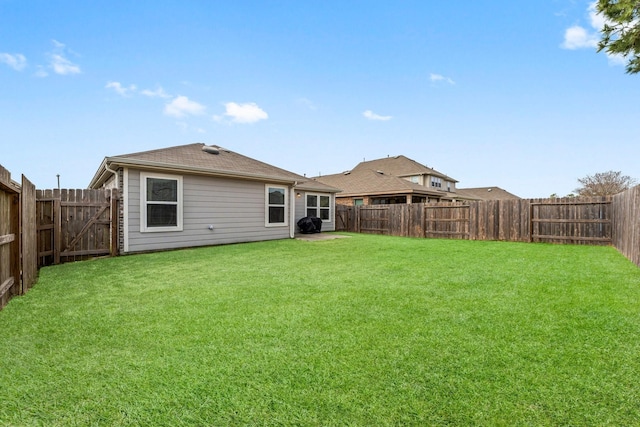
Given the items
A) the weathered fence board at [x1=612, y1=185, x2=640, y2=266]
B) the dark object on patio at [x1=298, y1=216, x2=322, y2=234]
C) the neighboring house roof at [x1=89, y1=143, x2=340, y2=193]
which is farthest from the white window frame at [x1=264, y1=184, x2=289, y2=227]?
the weathered fence board at [x1=612, y1=185, x2=640, y2=266]

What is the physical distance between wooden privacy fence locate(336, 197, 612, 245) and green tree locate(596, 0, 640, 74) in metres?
4.43

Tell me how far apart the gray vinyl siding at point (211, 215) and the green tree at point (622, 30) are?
961 centimetres

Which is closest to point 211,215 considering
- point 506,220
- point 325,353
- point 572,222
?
point 325,353

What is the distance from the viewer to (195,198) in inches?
348

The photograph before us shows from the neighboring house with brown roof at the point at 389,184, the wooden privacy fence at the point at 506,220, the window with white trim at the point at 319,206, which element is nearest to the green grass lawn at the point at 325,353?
the wooden privacy fence at the point at 506,220

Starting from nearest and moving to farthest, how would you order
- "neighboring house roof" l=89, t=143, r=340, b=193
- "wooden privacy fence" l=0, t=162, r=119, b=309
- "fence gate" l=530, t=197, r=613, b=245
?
"wooden privacy fence" l=0, t=162, r=119, b=309, "neighboring house roof" l=89, t=143, r=340, b=193, "fence gate" l=530, t=197, r=613, b=245

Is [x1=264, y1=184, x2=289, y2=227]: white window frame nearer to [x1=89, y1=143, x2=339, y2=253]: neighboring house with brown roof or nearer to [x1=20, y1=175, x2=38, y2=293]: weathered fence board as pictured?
[x1=89, y1=143, x2=339, y2=253]: neighboring house with brown roof

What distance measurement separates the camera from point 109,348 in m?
2.31

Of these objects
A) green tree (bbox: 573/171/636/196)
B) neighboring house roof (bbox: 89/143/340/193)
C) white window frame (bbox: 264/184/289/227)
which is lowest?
white window frame (bbox: 264/184/289/227)

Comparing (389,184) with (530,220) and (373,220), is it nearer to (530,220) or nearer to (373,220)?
(373,220)

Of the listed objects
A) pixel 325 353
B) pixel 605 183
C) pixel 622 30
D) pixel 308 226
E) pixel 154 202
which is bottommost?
pixel 325 353

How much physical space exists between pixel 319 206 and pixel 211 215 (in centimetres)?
671

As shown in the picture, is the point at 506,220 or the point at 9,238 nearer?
the point at 9,238

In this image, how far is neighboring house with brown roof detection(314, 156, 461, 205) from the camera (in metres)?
19.7
